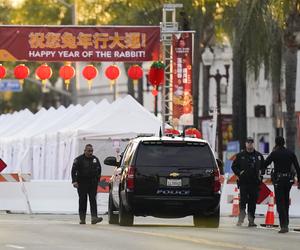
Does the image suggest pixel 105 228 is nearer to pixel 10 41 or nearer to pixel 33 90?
pixel 10 41

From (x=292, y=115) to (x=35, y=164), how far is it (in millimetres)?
9521

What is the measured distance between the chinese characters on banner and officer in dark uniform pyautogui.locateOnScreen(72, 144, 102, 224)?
10.2 metres

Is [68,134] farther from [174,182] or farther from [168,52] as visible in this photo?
[174,182]

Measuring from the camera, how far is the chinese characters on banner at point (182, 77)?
35969 millimetres

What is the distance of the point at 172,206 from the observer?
23.1 metres

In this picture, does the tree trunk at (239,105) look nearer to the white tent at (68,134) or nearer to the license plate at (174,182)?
the white tent at (68,134)

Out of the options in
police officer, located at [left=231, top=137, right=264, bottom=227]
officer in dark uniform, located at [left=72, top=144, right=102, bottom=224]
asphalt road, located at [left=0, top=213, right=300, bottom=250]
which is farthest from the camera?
officer in dark uniform, located at [left=72, top=144, right=102, bottom=224]

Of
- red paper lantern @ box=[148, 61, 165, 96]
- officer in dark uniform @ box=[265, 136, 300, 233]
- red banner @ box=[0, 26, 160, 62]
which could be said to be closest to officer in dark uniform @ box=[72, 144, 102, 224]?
officer in dark uniform @ box=[265, 136, 300, 233]

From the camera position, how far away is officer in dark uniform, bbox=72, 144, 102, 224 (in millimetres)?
25672

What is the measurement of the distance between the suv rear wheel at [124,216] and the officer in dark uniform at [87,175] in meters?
1.76

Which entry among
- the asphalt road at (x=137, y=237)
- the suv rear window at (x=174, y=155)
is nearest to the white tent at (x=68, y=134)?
the asphalt road at (x=137, y=237)

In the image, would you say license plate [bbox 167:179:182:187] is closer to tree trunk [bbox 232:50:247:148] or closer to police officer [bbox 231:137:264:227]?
police officer [bbox 231:137:264:227]

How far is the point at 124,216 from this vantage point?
23.7 m

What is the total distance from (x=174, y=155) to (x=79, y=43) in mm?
13592
